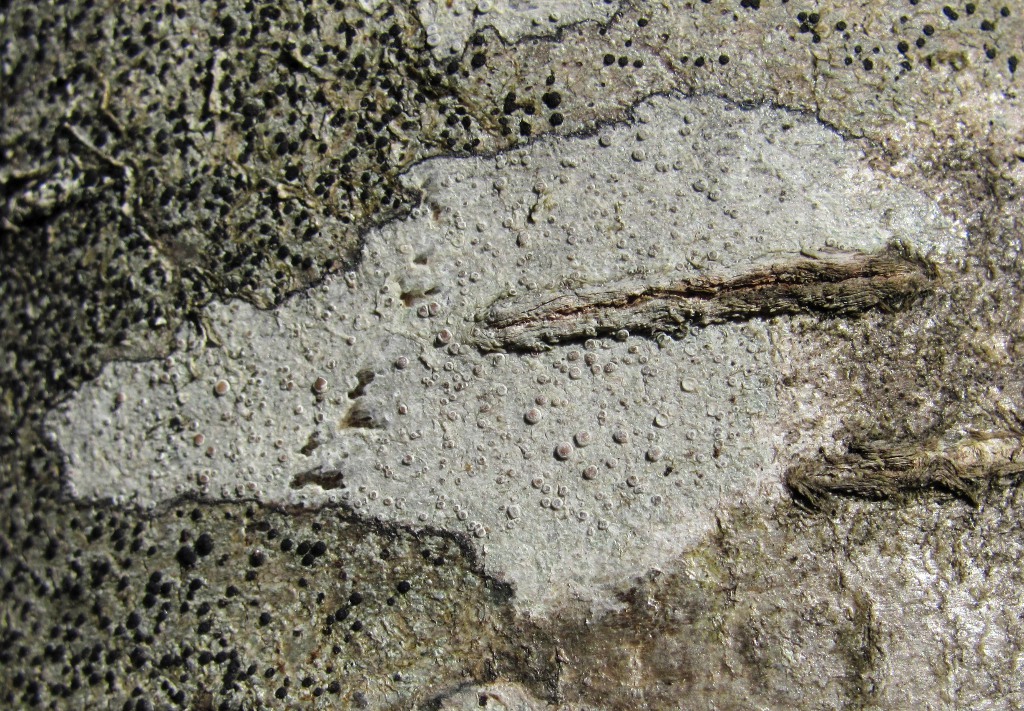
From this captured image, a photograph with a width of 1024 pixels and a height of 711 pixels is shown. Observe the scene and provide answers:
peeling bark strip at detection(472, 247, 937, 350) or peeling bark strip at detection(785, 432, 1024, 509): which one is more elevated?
peeling bark strip at detection(472, 247, 937, 350)

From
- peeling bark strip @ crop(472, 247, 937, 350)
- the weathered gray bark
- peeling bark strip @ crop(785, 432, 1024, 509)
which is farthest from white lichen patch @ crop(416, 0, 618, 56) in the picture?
peeling bark strip @ crop(785, 432, 1024, 509)

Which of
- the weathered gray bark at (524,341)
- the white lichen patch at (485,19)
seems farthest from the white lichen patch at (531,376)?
the white lichen patch at (485,19)

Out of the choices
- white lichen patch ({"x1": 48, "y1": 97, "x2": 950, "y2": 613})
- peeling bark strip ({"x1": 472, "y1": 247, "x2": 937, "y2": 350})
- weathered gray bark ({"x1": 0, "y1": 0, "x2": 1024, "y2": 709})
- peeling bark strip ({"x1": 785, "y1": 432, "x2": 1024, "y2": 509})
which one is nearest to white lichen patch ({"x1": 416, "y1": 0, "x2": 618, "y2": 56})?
weathered gray bark ({"x1": 0, "y1": 0, "x2": 1024, "y2": 709})

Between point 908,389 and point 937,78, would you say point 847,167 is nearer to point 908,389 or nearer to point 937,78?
point 937,78

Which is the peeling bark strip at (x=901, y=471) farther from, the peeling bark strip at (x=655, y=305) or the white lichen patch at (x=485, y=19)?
the white lichen patch at (x=485, y=19)

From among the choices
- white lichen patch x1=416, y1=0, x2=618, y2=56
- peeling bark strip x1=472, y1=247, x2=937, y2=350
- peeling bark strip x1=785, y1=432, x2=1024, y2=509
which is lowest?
peeling bark strip x1=785, y1=432, x2=1024, y2=509

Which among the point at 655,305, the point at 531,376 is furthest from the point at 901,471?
the point at 531,376

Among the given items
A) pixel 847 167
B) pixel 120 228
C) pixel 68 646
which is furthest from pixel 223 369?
pixel 847 167

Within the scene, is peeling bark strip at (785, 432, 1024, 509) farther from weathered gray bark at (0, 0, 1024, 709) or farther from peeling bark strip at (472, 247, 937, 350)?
peeling bark strip at (472, 247, 937, 350)

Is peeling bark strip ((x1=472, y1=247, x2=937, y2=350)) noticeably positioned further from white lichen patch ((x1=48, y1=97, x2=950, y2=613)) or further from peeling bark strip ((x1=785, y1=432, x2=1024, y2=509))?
peeling bark strip ((x1=785, y1=432, x2=1024, y2=509))
